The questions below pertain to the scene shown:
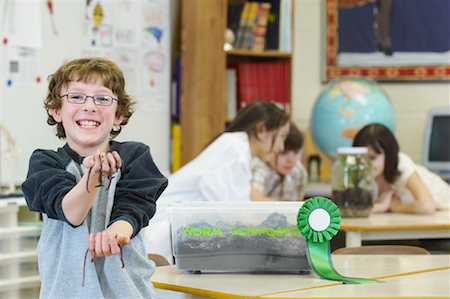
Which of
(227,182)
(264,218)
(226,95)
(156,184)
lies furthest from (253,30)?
(156,184)

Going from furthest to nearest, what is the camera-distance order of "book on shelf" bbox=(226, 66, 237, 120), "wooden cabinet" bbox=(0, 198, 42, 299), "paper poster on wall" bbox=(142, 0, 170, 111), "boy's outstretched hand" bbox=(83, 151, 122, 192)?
"book on shelf" bbox=(226, 66, 237, 120) < "paper poster on wall" bbox=(142, 0, 170, 111) < "wooden cabinet" bbox=(0, 198, 42, 299) < "boy's outstretched hand" bbox=(83, 151, 122, 192)

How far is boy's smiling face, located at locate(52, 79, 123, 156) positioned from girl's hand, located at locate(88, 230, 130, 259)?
230mm

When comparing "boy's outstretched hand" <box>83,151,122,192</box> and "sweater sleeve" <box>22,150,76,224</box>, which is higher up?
"boy's outstretched hand" <box>83,151,122,192</box>

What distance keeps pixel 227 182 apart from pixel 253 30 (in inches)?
62.1

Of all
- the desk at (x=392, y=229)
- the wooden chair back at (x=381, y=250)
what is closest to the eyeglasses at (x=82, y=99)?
the wooden chair back at (x=381, y=250)

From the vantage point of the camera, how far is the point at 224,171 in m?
3.84

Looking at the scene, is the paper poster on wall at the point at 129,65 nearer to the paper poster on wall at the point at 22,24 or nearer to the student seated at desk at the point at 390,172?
the paper poster on wall at the point at 22,24

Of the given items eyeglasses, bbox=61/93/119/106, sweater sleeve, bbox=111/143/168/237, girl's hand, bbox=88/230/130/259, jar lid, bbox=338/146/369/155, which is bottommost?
girl's hand, bbox=88/230/130/259

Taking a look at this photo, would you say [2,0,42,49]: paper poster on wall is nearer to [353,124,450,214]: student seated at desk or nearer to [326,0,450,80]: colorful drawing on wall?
[353,124,450,214]: student seated at desk

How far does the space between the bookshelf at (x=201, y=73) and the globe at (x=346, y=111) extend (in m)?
0.65

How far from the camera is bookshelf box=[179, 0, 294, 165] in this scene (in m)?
4.83

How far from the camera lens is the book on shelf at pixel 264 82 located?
5.15 meters

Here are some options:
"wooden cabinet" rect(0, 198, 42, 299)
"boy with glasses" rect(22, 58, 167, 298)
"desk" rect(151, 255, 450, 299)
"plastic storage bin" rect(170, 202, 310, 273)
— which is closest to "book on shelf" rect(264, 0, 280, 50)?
"wooden cabinet" rect(0, 198, 42, 299)

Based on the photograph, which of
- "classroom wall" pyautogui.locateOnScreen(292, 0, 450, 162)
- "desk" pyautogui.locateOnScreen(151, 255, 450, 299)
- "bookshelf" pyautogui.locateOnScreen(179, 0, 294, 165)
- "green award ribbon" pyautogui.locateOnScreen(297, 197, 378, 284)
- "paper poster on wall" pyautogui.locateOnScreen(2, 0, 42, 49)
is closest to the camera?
"desk" pyautogui.locateOnScreen(151, 255, 450, 299)
